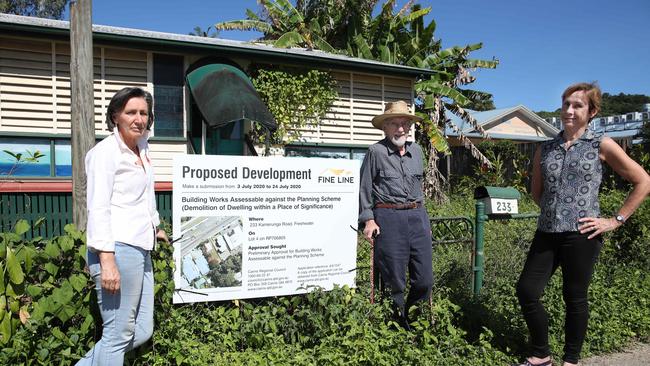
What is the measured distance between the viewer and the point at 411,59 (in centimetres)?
1612

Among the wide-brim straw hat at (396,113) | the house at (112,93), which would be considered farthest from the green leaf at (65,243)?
the house at (112,93)

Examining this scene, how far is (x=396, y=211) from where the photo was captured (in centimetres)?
392

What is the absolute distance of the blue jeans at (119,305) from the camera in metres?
2.72

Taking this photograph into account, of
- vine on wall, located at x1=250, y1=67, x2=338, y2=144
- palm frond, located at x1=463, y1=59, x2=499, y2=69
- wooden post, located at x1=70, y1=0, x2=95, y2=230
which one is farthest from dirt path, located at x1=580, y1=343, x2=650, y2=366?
palm frond, located at x1=463, y1=59, x2=499, y2=69

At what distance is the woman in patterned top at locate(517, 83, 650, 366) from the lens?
3457 millimetres

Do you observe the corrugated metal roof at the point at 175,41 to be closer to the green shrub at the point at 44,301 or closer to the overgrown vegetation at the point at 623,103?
the green shrub at the point at 44,301

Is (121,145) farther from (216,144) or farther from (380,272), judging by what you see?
(216,144)

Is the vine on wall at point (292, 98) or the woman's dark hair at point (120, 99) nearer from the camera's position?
the woman's dark hair at point (120, 99)

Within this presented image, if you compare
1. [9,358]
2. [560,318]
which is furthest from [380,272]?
[9,358]

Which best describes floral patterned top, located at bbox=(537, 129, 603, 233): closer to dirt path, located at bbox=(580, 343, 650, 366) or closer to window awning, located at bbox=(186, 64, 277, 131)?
dirt path, located at bbox=(580, 343, 650, 366)

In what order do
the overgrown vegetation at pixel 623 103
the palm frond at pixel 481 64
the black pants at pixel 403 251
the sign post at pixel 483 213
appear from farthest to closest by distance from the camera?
the overgrown vegetation at pixel 623 103, the palm frond at pixel 481 64, the sign post at pixel 483 213, the black pants at pixel 403 251

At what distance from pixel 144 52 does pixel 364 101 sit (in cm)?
490

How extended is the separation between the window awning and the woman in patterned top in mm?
5943

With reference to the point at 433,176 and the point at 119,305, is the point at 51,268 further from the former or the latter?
the point at 433,176
